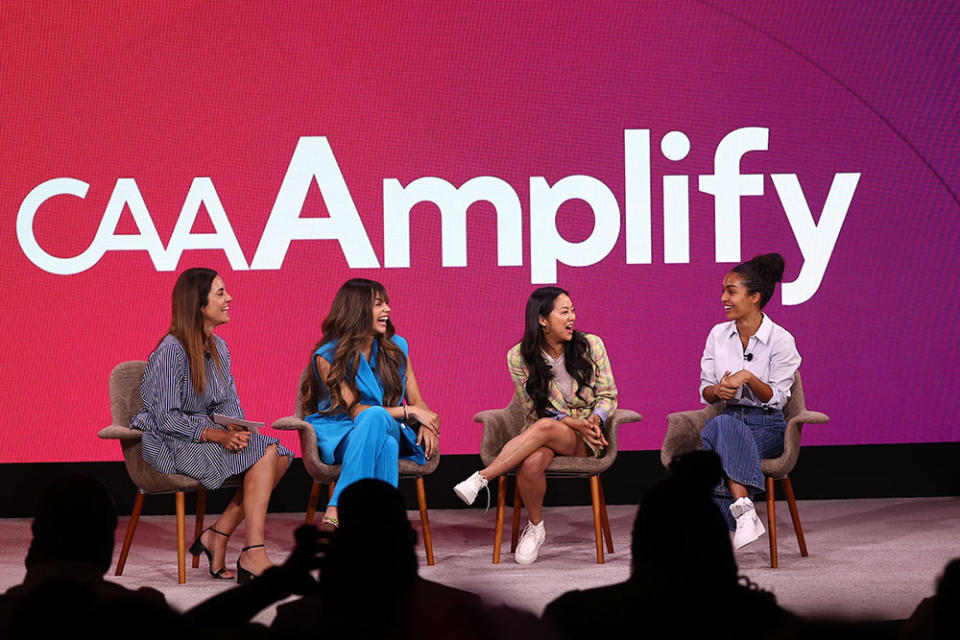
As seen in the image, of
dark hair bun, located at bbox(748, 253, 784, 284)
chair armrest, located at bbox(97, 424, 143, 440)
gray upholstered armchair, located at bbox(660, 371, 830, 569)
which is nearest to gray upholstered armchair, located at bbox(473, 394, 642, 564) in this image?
gray upholstered armchair, located at bbox(660, 371, 830, 569)

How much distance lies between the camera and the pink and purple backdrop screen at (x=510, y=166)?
601 cm

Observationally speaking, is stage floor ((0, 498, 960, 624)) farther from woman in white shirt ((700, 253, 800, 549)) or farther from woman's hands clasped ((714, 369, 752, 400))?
woman's hands clasped ((714, 369, 752, 400))

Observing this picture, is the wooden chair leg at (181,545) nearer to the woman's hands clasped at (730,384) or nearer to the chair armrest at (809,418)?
the woman's hands clasped at (730,384)

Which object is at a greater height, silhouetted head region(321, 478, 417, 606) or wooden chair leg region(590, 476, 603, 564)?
silhouetted head region(321, 478, 417, 606)

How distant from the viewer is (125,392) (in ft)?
15.0

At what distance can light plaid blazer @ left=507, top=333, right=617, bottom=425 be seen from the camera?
16.2 ft

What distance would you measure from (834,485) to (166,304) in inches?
161

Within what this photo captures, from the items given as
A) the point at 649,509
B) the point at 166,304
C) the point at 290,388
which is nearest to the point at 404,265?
the point at 290,388

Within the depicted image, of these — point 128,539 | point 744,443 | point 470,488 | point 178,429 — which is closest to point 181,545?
point 128,539

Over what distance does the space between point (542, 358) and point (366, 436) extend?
0.98m

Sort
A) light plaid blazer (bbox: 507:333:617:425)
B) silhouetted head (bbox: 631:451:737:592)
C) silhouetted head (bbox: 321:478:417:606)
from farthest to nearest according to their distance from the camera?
light plaid blazer (bbox: 507:333:617:425) < silhouetted head (bbox: 631:451:737:592) < silhouetted head (bbox: 321:478:417:606)

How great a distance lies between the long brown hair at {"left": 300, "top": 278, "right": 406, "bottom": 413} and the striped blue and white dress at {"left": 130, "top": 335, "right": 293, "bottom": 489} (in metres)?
0.41

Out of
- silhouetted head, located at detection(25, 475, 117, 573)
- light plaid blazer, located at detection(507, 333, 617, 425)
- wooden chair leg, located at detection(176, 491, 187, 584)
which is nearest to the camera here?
silhouetted head, located at detection(25, 475, 117, 573)

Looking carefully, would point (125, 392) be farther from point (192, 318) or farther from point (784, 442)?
point (784, 442)
